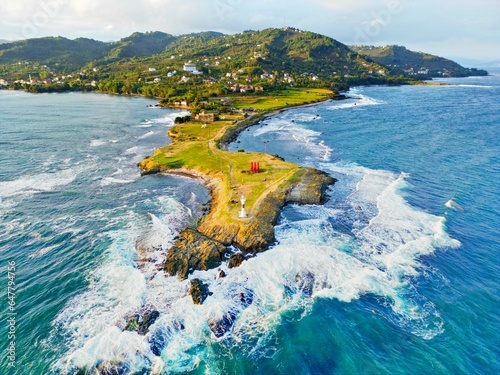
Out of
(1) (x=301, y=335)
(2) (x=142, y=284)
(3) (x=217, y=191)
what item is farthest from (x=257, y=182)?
(1) (x=301, y=335)

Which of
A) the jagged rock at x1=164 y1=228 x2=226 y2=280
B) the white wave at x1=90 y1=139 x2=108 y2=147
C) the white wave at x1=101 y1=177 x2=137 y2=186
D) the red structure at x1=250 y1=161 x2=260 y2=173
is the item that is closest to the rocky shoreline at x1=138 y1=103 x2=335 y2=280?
the jagged rock at x1=164 y1=228 x2=226 y2=280

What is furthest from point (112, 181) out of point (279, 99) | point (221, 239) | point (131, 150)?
point (279, 99)

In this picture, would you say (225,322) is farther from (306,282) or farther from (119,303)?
(119,303)

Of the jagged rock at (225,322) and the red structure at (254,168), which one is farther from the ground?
the red structure at (254,168)

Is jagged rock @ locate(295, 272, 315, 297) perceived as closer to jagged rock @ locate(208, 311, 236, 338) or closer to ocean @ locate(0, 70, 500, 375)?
ocean @ locate(0, 70, 500, 375)

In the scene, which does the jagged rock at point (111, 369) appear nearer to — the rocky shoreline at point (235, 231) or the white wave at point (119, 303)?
the white wave at point (119, 303)

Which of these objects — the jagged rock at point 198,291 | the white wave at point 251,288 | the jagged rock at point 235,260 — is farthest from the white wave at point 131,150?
the jagged rock at point 198,291
